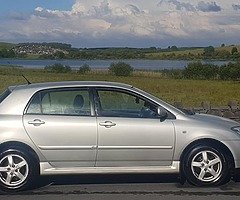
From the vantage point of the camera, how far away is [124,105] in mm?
6574

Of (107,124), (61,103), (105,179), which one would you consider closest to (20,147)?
(61,103)

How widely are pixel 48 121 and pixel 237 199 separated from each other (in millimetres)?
2650

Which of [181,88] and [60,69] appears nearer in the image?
[181,88]

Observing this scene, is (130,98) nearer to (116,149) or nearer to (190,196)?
(116,149)

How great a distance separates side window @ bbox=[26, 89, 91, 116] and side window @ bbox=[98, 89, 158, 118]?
0.74 ft

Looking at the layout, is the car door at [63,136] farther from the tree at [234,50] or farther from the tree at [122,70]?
the tree at [234,50]

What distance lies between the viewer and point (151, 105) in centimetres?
651

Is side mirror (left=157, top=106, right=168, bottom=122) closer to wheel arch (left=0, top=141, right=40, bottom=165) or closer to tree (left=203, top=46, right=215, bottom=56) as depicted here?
wheel arch (left=0, top=141, right=40, bottom=165)

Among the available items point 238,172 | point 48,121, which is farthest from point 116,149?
point 238,172

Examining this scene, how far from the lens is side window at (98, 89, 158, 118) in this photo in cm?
644

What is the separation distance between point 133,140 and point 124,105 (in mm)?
598

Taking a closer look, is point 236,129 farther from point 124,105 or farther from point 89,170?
point 89,170

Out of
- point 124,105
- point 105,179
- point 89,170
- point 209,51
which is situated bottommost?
point 105,179

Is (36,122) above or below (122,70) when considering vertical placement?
above
